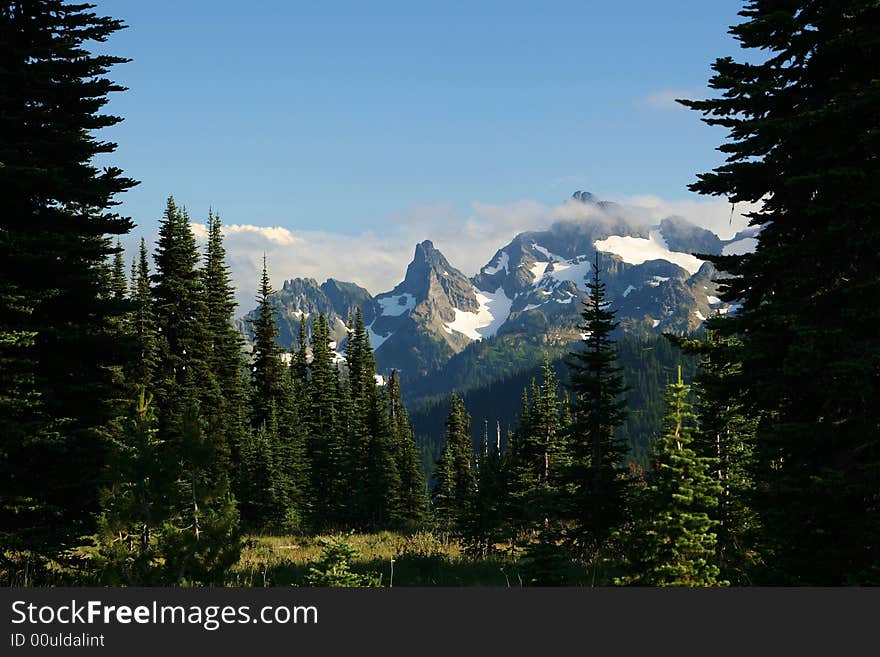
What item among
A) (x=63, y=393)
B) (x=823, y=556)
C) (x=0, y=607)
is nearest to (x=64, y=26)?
(x=63, y=393)

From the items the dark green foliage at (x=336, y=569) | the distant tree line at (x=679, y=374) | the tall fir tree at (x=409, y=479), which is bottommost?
the tall fir tree at (x=409, y=479)

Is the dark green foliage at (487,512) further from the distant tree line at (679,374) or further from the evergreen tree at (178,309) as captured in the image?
the evergreen tree at (178,309)

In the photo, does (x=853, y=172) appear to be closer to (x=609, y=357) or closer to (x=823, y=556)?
(x=823, y=556)

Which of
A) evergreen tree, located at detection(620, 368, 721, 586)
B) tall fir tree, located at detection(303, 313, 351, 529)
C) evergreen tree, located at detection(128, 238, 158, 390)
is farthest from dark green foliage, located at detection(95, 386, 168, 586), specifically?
tall fir tree, located at detection(303, 313, 351, 529)

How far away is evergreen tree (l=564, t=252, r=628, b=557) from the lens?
26812mm

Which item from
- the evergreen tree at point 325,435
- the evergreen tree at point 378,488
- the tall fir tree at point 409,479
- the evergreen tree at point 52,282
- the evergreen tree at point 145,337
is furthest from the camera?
the tall fir tree at point 409,479

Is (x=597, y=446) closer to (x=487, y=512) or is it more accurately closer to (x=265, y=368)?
(x=487, y=512)

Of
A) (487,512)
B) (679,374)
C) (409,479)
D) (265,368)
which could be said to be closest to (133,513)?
(679,374)

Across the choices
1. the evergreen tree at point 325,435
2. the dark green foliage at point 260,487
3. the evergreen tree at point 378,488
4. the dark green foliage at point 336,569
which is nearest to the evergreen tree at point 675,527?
the dark green foliage at point 336,569

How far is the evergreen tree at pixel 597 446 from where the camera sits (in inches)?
1056

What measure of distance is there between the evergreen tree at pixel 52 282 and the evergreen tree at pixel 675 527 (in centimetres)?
1085

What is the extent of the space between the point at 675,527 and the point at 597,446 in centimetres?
1735

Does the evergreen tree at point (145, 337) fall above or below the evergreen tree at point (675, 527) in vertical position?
above

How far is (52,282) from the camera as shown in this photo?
1491 cm
